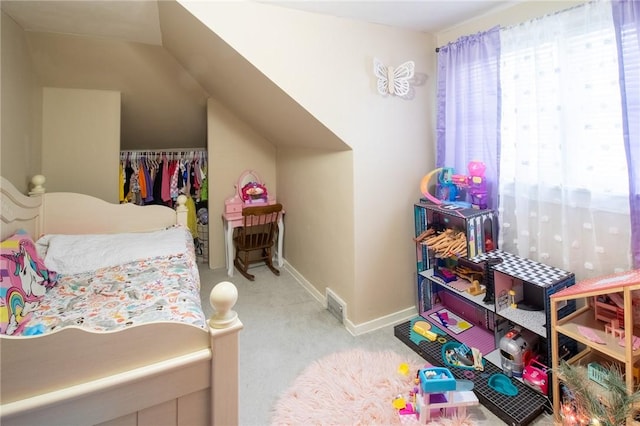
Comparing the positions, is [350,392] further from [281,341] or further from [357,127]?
[357,127]

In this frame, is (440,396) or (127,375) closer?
(127,375)

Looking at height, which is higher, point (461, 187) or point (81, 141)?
point (81, 141)

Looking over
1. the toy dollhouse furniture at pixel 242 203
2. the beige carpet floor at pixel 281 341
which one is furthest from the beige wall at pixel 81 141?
the beige carpet floor at pixel 281 341

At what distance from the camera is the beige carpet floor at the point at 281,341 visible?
5.76ft

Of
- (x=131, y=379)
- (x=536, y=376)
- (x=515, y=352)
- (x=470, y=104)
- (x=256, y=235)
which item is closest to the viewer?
(x=131, y=379)

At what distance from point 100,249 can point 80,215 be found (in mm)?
556

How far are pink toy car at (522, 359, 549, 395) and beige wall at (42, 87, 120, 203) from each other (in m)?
3.64

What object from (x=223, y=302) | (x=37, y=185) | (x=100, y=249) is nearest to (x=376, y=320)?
(x=223, y=302)

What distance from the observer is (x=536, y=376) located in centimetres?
173

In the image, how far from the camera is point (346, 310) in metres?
2.52

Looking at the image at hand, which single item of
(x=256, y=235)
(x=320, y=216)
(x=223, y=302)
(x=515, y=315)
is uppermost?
(x=320, y=216)

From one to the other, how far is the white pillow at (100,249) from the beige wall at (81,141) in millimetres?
878

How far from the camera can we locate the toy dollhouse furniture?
3549 millimetres

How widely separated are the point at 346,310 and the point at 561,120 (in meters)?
1.83
